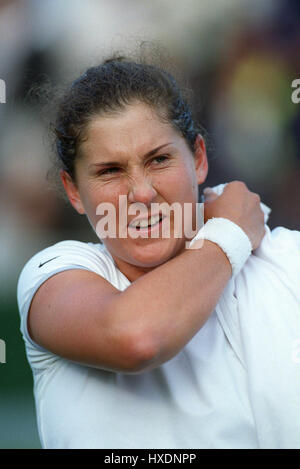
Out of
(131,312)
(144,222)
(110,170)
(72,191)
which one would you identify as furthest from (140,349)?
(72,191)

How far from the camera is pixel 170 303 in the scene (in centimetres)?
101

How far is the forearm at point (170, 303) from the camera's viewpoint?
0.99 meters

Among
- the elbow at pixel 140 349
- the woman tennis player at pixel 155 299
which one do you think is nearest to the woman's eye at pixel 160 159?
the woman tennis player at pixel 155 299

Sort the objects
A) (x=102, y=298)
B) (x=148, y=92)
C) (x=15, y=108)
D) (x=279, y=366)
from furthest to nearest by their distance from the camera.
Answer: (x=15, y=108) → (x=148, y=92) → (x=279, y=366) → (x=102, y=298)

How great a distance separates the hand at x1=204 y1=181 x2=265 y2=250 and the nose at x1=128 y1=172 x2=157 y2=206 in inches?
6.8

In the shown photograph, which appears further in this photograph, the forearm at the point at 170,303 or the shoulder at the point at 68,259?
the shoulder at the point at 68,259

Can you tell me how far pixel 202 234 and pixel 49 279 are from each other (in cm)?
35

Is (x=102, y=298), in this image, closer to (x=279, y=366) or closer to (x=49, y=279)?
(x=49, y=279)

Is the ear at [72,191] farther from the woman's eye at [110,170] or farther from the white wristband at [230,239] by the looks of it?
the white wristband at [230,239]

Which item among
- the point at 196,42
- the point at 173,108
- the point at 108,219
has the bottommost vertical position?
the point at 108,219

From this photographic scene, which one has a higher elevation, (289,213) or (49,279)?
(49,279)

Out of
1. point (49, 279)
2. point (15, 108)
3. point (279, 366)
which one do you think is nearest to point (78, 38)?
point (15, 108)

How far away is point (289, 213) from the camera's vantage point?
2947 millimetres

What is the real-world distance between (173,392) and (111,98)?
68 cm
